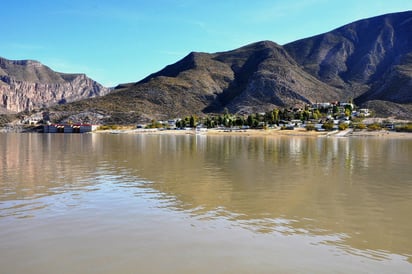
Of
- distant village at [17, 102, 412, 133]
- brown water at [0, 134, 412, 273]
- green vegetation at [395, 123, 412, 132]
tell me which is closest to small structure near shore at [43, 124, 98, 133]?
distant village at [17, 102, 412, 133]

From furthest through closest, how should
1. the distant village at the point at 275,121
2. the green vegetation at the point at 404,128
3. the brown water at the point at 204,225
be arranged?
the distant village at the point at 275,121, the green vegetation at the point at 404,128, the brown water at the point at 204,225

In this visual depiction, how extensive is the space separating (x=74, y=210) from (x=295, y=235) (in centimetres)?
900

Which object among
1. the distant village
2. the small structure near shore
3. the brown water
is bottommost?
the brown water

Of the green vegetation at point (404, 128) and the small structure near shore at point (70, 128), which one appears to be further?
the small structure near shore at point (70, 128)

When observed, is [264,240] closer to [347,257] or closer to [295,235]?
[295,235]

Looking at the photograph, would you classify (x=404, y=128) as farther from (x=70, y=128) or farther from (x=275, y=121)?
(x=70, y=128)

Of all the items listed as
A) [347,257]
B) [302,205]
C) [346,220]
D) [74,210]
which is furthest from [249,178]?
[347,257]

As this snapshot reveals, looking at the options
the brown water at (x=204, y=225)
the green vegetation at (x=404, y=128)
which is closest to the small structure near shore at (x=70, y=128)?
the green vegetation at (x=404, y=128)

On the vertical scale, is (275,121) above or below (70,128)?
above

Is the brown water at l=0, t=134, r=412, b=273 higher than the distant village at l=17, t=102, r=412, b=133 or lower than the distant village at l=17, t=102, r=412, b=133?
lower

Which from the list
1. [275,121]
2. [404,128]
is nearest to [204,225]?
[404,128]

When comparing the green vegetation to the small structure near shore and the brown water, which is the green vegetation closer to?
the brown water

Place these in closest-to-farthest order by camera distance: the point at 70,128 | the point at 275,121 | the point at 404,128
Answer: the point at 404,128, the point at 275,121, the point at 70,128

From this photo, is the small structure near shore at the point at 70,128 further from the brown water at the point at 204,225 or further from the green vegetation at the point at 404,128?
the brown water at the point at 204,225
